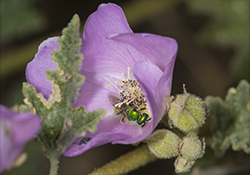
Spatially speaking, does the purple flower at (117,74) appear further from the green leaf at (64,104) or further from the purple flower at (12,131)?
the purple flower at (12,131)

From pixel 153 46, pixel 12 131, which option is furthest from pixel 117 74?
pixel 12 131

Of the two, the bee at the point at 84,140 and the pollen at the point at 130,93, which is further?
the pollen at the point at 130,93

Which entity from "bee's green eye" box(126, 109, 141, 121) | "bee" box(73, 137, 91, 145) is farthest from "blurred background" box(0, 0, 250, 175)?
"bee" box(73, 137, 91, 145)

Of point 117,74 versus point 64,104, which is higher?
point 64,104

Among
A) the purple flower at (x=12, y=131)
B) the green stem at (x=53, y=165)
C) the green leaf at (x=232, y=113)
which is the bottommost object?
the green leaf at (x=232, y=113)

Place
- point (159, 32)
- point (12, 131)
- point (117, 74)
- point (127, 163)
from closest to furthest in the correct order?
point (12, 131) → point (127, 163) → point (117, 74) → point (159, 32)

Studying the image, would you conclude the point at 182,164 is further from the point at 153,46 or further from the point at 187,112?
the point at 153,46

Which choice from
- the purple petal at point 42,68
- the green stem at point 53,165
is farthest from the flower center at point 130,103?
the green stem at point 53,165
